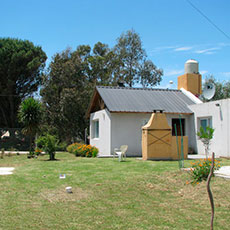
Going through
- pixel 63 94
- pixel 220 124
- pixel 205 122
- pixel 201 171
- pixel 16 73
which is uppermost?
pixel 16 73

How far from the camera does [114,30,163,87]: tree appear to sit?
3722 centimetres

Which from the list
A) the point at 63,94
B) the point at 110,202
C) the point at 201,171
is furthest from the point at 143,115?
the point at 63,94

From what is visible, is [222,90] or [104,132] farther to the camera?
[222,90]

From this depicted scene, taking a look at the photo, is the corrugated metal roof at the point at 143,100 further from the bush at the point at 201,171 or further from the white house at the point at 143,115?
the bush at the point at 201,171

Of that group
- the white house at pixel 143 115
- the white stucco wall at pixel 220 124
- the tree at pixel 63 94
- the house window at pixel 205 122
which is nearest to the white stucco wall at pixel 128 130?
the white house at pixel 143 115

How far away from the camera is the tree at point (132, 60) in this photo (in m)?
37.2

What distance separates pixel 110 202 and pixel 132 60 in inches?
1255

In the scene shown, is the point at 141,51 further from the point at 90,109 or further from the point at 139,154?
the point at 139,154

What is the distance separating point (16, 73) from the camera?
1375 inches

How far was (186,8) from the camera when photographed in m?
11.3

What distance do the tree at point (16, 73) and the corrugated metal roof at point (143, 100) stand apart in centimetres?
1659

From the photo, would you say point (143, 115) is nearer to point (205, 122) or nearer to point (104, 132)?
point (104, 132)

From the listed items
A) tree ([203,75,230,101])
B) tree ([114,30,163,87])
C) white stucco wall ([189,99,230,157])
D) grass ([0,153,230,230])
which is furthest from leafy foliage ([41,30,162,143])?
grass ([0,153,230,230])

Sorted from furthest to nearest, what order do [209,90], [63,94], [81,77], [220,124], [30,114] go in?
[81,77]
[63,94]
[30,114]
[209,90]
[220,124]
